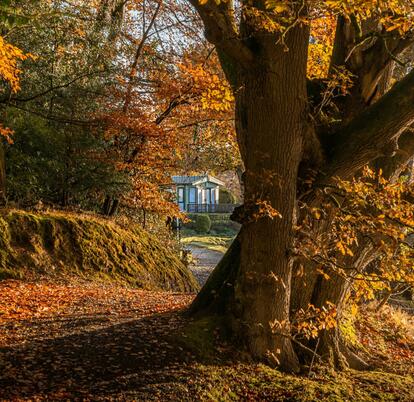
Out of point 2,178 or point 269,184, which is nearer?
point 269,184

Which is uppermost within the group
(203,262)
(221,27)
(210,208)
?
(221,27)

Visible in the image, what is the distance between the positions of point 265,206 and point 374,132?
1442 millimetres

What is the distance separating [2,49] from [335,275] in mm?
5731

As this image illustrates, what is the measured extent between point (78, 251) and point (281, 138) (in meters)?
6.26

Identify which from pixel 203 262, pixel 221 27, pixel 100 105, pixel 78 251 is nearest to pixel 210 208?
pixel 203 262

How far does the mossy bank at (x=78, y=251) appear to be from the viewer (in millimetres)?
9062

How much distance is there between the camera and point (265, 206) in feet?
16.6

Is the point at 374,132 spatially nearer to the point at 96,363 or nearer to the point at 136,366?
the point at 136,366

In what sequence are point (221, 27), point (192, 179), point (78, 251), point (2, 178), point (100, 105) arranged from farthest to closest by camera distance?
point (192, 179)
point (100, 105)
point (78, 251)
point (2, 178)
point (221, 27)

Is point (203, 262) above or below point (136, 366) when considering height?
below

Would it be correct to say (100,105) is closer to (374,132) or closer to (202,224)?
(374,132)

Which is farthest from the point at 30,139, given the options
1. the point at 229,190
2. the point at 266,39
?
the point at 229,190

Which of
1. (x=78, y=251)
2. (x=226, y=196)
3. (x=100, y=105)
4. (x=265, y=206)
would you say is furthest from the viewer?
(x=226, y=196)

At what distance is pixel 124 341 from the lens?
558cm
